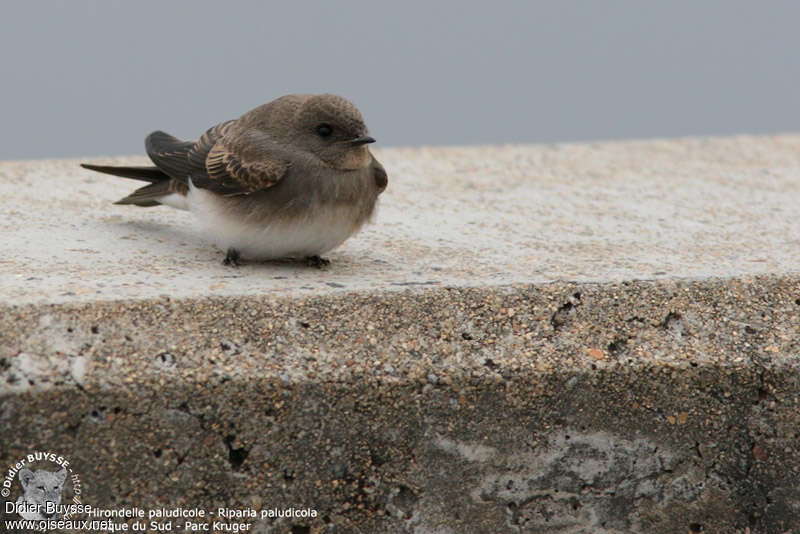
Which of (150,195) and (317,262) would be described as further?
(150,195)

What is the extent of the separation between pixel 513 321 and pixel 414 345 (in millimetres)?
375

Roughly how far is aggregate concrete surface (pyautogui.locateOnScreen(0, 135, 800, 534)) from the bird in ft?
0.46

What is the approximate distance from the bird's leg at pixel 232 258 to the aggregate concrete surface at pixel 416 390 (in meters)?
0.06

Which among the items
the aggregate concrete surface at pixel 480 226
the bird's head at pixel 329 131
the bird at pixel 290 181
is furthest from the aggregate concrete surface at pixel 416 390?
the bird's head at pixel 329 131

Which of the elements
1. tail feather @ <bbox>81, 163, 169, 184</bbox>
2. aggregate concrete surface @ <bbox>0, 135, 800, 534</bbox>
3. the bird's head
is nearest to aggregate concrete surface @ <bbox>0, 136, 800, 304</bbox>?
aggregate concrete surface @ <bbox>0, 135, 800, 534</bbox>

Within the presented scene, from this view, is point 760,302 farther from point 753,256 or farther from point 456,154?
point 456,154

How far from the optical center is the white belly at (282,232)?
404cm

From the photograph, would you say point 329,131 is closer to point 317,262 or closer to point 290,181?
point 290,181

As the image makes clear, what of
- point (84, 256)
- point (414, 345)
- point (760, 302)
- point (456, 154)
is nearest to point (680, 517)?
point (760, 302)

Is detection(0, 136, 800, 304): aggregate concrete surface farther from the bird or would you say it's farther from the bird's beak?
the bird's beak

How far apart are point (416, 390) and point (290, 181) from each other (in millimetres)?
1046

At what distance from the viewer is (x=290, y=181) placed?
13.2ft

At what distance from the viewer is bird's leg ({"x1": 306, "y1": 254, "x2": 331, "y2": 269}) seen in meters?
4.20

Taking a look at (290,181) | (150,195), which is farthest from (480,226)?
(150,195)
